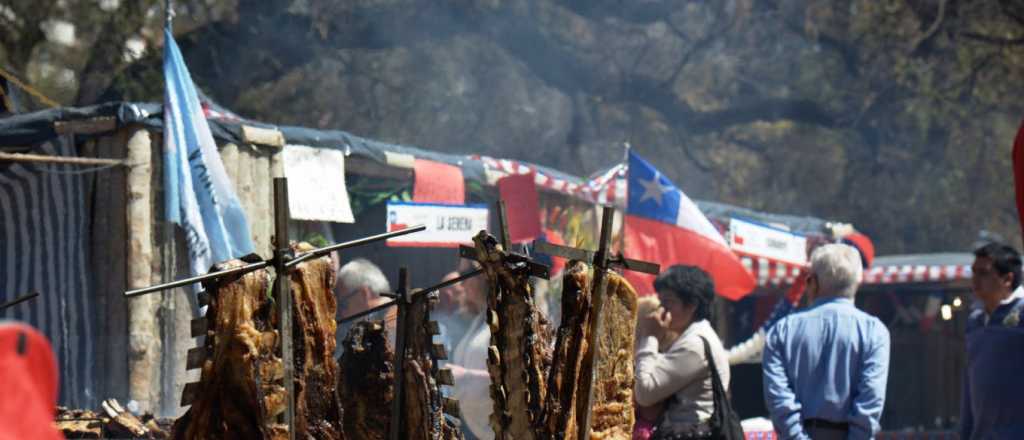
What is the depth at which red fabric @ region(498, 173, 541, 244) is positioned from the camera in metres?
8.96

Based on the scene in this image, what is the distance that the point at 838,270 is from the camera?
6328 mm

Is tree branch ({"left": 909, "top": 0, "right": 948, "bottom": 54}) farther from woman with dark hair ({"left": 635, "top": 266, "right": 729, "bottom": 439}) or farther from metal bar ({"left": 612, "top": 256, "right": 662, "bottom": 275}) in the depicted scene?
metal bar ({"left": 612, "top": 256, "right": 662, "bottom": 275})

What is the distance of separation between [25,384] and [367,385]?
315 centimetres

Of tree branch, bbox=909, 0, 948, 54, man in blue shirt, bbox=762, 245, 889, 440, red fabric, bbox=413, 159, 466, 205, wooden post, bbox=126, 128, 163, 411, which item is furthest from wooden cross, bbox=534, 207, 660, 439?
tree branch, bbox=909, 0, 948, 54

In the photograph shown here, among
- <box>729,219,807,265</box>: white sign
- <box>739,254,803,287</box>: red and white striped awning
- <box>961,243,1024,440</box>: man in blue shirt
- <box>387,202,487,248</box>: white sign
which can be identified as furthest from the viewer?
<box>739,254,803,287</box>: red and white striped awning

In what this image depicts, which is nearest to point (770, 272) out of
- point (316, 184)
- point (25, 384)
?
point (316, 184)

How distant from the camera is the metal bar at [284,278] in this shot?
3.44m

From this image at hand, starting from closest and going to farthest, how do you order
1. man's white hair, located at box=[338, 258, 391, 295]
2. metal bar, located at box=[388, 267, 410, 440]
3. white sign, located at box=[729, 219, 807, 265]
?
metal bar, located at box=[388, 267, 410, 440] → man's white hair, located at box=[338, 258, 391, 295] → white sign, located at box=[729, 219, 807, 265]

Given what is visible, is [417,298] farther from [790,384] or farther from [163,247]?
[163,247]

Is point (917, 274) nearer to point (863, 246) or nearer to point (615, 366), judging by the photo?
point (863, 246)

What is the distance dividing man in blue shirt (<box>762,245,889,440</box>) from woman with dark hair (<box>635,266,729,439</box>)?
0.42 m

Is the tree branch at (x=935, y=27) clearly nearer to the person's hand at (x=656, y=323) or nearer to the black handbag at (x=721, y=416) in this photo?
the person's hand at (x=656, y=323)

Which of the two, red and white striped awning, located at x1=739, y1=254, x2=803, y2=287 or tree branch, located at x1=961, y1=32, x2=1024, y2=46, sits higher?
tree branch, located at x1=961, y1=32, x2=1024, y2=46

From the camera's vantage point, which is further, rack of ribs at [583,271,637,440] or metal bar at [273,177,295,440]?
rack of ribs at [583,271,637,440]
